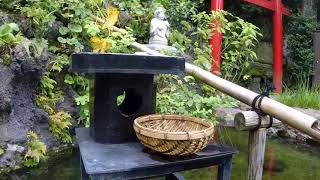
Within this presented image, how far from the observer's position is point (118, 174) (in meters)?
1.81

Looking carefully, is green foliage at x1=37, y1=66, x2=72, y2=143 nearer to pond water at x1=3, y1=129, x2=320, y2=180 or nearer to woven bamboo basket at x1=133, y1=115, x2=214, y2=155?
pond water at x1=3, y1=129, x2=320, y2=180

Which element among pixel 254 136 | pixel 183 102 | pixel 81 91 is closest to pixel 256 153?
pixel 254 136

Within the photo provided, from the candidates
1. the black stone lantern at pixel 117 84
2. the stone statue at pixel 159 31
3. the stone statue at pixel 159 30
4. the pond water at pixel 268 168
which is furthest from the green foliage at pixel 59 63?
the black stone lantern at pixel 117 84

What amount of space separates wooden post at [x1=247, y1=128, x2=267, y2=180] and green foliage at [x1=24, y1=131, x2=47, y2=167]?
8.20ft

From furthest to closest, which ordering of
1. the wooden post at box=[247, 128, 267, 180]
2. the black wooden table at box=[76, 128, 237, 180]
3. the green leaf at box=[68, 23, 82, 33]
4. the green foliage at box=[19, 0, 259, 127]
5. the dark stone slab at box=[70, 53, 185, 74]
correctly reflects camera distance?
the green leaf at box=[68, 23, 82, 33] < the green foliage at box=[19, 0, 259, 127] < the wooden post at box=[247, 128, 267, 180] < the dark stone slab at box=[70, 53, 185, 74] < the black wooden table at box=[76, 128, 237, 180]

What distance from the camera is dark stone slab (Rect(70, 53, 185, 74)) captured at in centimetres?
204

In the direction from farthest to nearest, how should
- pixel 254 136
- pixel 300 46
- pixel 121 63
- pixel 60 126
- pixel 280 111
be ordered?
pixel 300 46
pixel 60 126
pixel 254 136
pixel 280 111
pixel 121 63

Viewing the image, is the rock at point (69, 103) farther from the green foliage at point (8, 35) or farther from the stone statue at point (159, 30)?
the stone statue at point (159, 30)

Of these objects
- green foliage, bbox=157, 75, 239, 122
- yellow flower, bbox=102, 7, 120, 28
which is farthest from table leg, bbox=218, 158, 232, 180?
yellow flower, bbox=102, 7, 120, 28

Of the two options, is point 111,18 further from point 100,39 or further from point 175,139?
point 175,139

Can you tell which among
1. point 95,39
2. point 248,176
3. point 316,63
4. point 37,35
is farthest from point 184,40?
point 248,176

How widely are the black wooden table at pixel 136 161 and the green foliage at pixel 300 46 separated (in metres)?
8.03

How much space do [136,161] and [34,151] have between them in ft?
8.68

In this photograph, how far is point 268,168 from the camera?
4.44 metres
